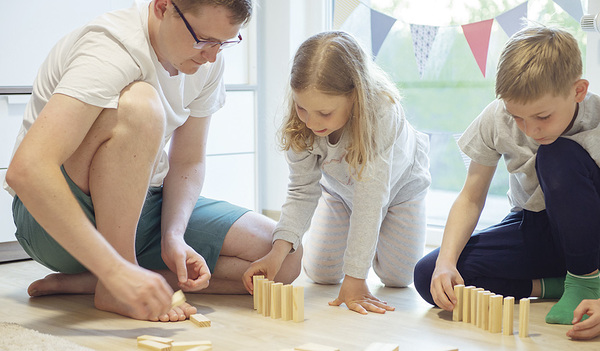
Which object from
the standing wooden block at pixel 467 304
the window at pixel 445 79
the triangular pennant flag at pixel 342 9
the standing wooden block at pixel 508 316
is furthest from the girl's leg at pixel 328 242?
the triangular pennant flag at pixel 342 9

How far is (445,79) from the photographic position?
8.25 feet

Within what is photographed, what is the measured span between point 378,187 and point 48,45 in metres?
1.18

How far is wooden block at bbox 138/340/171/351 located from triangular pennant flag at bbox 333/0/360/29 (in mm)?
1779

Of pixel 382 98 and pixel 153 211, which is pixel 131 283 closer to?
pixel 153 211

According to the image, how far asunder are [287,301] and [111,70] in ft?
1.86

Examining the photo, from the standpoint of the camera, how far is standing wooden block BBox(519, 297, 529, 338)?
49.7 inches

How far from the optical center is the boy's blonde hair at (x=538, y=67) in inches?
52.0

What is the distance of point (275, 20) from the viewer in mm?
2773

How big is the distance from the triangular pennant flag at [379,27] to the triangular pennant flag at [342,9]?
89mm

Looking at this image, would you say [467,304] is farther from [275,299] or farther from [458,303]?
[275,299]

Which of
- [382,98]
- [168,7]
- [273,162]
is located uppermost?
[168,7]

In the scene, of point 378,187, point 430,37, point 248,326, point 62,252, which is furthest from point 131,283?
point 430,37

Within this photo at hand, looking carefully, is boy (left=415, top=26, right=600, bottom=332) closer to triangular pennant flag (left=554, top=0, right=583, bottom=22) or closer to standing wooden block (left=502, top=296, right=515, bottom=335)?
standing wooden block (left=502, top=296, right=515, bottom=335)

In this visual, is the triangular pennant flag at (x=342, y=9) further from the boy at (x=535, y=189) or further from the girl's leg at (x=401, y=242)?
the boy at (x=535, y=189)
